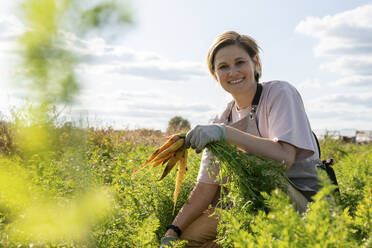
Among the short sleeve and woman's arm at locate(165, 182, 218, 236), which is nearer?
the short sleeve

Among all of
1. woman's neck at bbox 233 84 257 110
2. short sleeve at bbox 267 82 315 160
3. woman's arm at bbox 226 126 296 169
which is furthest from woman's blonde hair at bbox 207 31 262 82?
woman's arm at bbox 226 126 296 169

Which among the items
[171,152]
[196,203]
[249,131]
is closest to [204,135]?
[171,152]

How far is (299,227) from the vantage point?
1.30 m

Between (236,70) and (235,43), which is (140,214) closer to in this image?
(236,70)

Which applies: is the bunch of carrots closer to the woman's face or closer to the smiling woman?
the smiling woman

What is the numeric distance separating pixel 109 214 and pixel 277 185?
3.96 ft

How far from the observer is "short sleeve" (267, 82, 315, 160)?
2.59 metres

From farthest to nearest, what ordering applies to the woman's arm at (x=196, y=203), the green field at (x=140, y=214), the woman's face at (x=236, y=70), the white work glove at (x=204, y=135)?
the woman's arm at (x=196, y=203), the woman's face at (x=236, y=70), the white work glove at (x=204, y=135), the green field at (x=140, y=214)

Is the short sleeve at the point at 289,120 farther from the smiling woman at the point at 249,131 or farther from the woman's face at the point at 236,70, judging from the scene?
the woman's face at the point at 236,70

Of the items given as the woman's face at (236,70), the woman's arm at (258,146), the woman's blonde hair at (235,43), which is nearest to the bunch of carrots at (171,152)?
the woman's arm at (258,146)

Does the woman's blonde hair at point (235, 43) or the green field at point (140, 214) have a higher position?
the woman's blonde hair at point (235, 43)

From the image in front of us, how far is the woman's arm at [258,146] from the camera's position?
8.28 feet

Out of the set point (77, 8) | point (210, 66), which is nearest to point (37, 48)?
point (77, 8)

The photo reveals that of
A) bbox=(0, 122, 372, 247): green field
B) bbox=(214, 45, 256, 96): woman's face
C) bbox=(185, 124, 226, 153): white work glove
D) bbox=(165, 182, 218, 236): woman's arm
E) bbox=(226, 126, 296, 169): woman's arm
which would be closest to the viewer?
bbox=(0, 122, 372, 247): green field
